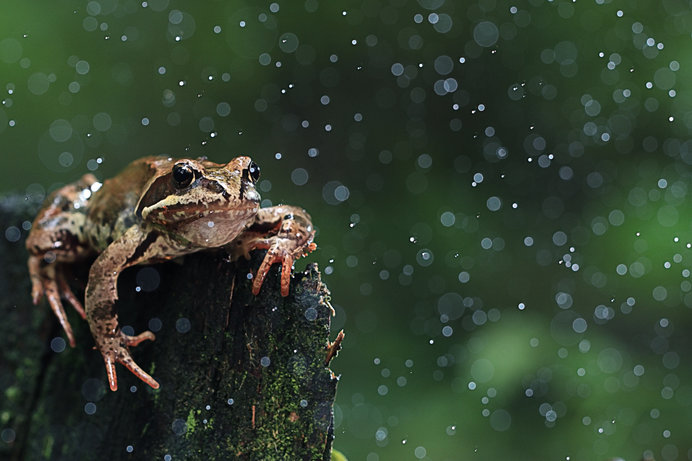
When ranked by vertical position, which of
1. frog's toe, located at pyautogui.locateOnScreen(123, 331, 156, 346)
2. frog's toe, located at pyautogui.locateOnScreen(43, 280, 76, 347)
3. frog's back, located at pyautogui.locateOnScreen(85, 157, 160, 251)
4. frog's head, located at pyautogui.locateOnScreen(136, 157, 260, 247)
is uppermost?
frog's head, located at pyautogui.locateOnScreen(136, 157, 260, 247)

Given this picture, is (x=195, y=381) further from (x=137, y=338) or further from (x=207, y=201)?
(x=207, y=201)

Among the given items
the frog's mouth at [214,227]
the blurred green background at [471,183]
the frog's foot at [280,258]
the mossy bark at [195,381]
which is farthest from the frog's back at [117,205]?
the blurred green background at [471,183]

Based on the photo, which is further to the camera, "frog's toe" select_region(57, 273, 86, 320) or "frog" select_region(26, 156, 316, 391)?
"frog's toe" select_region(57, 273, 86, 320)

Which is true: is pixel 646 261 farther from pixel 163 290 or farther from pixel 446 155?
pixel 163 290

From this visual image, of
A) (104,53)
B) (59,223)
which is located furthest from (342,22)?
(59,223)

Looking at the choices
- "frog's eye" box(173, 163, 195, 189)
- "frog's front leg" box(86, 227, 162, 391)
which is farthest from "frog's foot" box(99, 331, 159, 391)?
"frog's eye" box(173, 163, 195, 189)

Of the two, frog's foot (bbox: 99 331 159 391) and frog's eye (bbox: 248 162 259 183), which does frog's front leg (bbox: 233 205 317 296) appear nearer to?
frog's eye (bbox: 248 162 259 183)

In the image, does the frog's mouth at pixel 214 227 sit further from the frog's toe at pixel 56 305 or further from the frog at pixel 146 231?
the frog's toe at pixel 56 305
